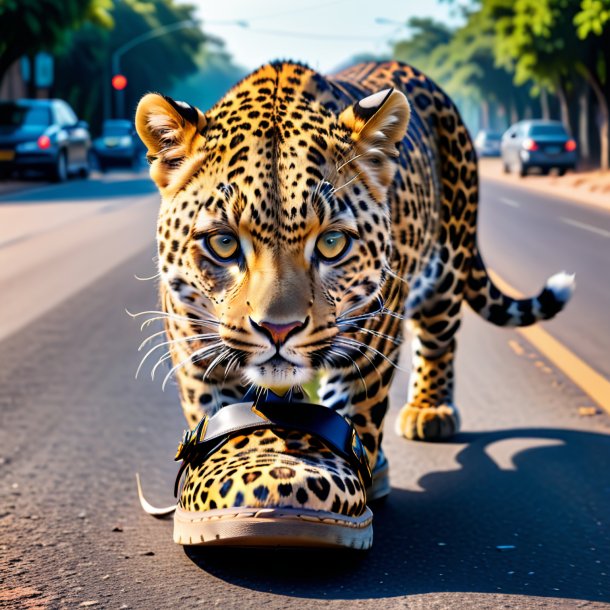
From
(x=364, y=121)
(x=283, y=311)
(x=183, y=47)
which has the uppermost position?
(x=183, y=47)

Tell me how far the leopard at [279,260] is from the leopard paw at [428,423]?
1551mm

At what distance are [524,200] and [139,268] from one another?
48.8ft

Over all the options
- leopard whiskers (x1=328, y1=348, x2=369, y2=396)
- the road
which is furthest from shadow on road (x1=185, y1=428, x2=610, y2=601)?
leopard whiskers (x1=328, y1=348, x2=369, y2=396)

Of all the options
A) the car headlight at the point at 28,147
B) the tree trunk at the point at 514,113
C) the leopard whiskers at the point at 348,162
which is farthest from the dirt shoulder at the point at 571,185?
the tree trunk at the point at 514,113

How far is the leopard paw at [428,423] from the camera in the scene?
5.72 meters

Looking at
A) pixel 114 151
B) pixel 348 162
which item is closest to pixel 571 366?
pixel 348 162

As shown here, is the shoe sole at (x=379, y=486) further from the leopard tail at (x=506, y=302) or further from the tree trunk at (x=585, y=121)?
the tree trunk at (x=585, y=121)

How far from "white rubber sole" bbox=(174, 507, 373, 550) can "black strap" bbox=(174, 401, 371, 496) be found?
0.24 m

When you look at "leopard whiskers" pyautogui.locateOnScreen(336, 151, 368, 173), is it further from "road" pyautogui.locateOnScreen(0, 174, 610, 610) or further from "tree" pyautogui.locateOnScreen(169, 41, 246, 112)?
"tree" pyautogui.locateOnScreen(169, 41, 246, 112)

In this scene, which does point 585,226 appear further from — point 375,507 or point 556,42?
point 556,42

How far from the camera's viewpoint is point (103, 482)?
5.03m

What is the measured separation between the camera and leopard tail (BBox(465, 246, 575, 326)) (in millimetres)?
5809

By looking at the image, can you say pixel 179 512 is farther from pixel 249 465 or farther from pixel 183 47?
pixel 183 47

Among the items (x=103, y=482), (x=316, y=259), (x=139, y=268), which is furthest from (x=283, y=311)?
(x=139, y=268)
